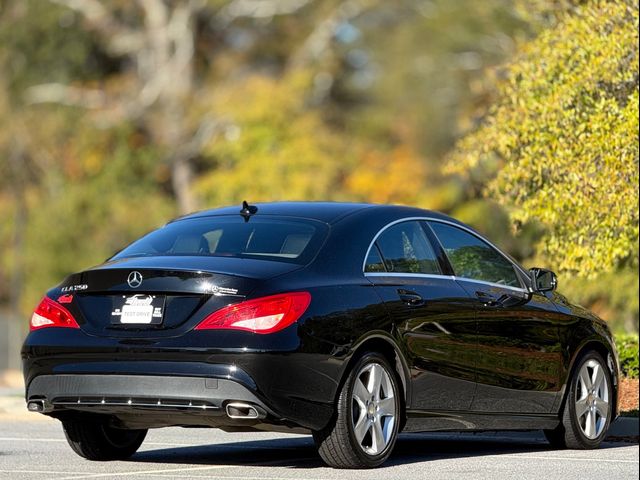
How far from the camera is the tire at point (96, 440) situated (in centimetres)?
1000

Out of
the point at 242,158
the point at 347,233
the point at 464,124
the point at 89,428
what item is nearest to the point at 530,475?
the point at 347,233

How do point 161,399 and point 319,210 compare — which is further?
point 319,210

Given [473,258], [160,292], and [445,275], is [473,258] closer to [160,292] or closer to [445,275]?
[445,275]

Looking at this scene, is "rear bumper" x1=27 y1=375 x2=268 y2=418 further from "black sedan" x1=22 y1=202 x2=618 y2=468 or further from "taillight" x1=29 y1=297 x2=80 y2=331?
"taillight" x1=29 y1=297 x2=80 y2=331

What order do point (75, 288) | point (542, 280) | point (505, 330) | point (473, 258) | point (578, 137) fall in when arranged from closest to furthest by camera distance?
point (75, 288) → point (505, 330) → point (473, 258) → point (542, 280) → point (578, 137)

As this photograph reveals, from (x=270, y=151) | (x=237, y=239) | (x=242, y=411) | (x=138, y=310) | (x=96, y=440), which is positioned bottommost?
(x=96, y=440)

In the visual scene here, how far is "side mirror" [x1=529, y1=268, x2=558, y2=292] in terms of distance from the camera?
11.2 metres

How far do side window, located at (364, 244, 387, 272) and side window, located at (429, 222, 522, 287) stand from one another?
0.77 metres

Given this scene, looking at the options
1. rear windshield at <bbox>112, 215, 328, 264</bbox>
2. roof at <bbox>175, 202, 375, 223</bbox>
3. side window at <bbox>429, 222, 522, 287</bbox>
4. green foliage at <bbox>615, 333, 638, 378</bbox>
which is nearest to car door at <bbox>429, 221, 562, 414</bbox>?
side window at <bbox>429, 222, 522, 287</bbox>

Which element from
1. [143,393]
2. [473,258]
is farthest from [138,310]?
[473,258]

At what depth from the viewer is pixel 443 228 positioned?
35.0 ft

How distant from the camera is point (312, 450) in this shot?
11.1 metres

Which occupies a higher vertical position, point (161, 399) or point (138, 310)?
point (138, 310)

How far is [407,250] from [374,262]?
462mm
